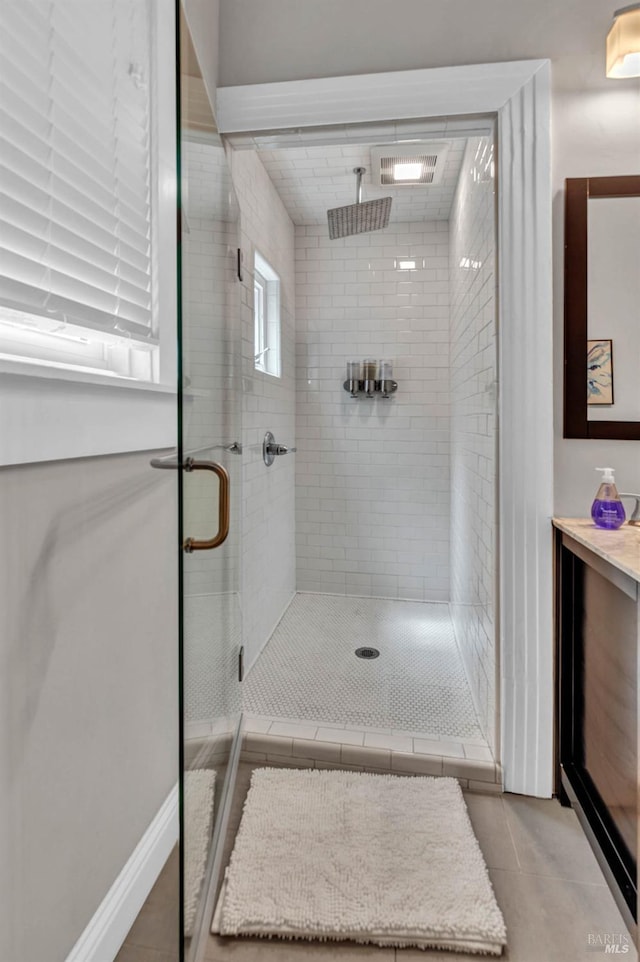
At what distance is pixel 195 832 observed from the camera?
3.08 ft

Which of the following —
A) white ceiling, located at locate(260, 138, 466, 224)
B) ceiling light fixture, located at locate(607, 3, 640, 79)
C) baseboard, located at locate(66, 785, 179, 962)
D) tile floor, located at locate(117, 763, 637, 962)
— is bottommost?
tile floor, located at locate(117, 763, 637, 962)

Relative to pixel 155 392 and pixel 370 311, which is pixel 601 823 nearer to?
pixel 155 392

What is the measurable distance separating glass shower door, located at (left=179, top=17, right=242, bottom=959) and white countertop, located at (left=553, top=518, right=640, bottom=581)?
0.83 meters

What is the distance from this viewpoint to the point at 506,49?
1.56 m

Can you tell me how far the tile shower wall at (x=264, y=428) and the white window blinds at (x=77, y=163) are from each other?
2.69 feet

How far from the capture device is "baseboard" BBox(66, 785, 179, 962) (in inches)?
39.2

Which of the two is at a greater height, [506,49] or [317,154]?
[317,154]

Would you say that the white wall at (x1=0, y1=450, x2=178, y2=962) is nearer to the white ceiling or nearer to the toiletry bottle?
the toiletry bottle

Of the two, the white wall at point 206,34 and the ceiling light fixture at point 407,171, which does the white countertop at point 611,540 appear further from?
the ceiling light fixture at point 407,171

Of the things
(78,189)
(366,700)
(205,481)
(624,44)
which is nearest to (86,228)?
(78,189)

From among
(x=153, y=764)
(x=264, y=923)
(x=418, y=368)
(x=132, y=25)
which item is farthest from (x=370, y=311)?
(x=264, y=923)

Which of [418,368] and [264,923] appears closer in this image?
[264,923]

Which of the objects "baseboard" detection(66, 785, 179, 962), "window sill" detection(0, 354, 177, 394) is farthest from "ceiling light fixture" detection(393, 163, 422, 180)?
"baseboard" detection(66, 785, 179, 962)

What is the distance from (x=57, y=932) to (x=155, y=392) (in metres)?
1.08
